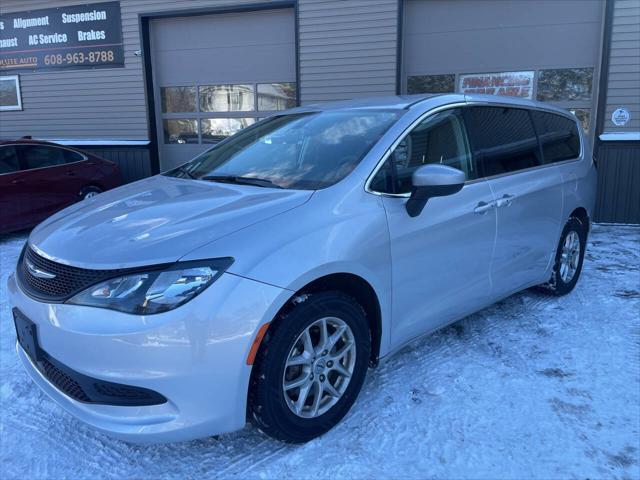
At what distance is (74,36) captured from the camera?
1025 cm

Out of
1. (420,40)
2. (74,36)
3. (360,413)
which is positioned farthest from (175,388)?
(74,36)

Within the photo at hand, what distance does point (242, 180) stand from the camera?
2.95 meters

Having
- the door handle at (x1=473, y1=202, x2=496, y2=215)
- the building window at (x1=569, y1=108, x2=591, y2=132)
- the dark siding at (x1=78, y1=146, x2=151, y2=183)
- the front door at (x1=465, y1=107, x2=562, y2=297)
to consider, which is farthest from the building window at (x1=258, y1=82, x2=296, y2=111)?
the door handle at (x1=473, y1=202, x2=496, y2=215)

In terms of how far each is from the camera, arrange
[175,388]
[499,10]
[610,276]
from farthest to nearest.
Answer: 1. [499,10]
2. [610,276]
3. [175,388]

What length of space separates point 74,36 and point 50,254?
9.65 m

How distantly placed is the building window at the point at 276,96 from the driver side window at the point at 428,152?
6362mm

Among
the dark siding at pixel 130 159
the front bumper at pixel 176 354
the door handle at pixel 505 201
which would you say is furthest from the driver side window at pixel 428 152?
the dark siding at pixel 130 159

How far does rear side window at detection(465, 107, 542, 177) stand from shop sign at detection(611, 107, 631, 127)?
4736 mm

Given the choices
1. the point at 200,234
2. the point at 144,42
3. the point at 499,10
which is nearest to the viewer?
the point at 200,234

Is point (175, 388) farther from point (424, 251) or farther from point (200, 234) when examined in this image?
point (424, 251)

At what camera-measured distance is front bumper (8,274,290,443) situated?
1990 millimetres

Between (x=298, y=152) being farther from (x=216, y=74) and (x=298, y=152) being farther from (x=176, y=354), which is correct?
(x=216, y=74)

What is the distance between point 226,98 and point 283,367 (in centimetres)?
820

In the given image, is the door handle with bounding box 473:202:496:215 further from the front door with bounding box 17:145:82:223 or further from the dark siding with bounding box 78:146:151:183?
the dark siding with bounding box 78:146:151:183
